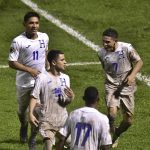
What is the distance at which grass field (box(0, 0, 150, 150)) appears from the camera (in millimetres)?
16812

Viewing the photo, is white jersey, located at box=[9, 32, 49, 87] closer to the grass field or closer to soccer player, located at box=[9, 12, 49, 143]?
soccer player, located at box=[9, 12, 49, 143]

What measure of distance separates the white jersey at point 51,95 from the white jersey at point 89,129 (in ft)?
5.62

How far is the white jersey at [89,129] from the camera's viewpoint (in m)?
10.7

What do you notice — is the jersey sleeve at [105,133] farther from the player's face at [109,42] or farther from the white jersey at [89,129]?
the player's face at [109,42]

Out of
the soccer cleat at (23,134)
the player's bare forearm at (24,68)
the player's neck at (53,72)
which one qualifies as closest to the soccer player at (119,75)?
the player's bare forearm at (24,68)

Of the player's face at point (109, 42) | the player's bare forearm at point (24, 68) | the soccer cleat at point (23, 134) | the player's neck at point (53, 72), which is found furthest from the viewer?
the soccer cleat at point (23, 134)

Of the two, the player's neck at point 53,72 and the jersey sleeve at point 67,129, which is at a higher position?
the player's neck at point 53,72

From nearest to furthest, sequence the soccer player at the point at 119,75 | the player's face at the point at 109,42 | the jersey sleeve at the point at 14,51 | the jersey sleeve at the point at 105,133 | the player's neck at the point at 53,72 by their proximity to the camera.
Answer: the jersey sleeve at the point at 105,133 → the player's neck at the point at 53,72 → the player's face at the point at 109,42 → the jersey sleeve at the point at 14,51 → the soccer player at the point at 119,75

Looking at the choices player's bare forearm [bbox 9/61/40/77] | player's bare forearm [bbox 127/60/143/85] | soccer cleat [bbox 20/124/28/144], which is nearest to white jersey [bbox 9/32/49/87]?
player's bare forearm [bbox 9/61/40/77]

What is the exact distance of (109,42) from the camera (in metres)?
14.6

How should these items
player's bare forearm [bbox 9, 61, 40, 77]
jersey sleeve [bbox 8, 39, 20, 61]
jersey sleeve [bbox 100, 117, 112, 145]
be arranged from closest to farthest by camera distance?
jersey sleeve [bbox 100, 117, 112, 145], player's bare forearm [bbox 9, 61, 40, 77], jersey sleeve [bbox 8, 39, 20, 61]

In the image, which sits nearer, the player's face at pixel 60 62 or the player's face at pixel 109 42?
the player's face at pixel 60 62

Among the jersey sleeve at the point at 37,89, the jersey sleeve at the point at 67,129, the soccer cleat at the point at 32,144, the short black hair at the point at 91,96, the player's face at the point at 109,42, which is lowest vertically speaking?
the soccer cleat at the point at 32,144

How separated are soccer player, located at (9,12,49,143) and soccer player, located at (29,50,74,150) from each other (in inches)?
71.3
